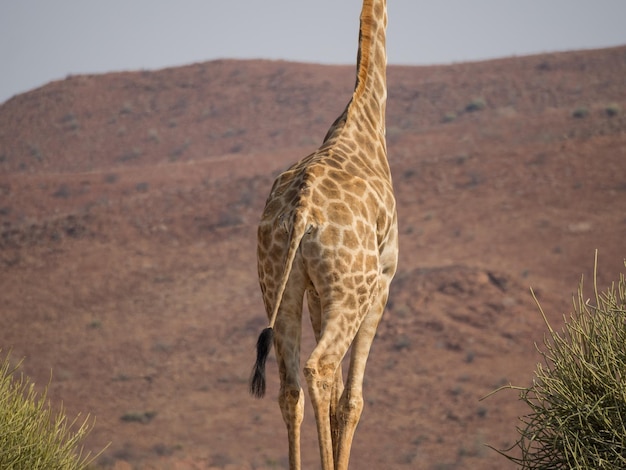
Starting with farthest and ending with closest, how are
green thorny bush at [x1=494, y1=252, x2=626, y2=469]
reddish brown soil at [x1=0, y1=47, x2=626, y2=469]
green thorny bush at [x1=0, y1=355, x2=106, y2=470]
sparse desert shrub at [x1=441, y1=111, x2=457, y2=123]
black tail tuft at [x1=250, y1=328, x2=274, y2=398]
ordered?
sparse desert shrub at [x1=441, y1=111, x2=457, y2=123] → reddish brown soil at [x1=0, y1=47, x2=626, y2=469] → green thorny bush at [x1=0, y1=355, x2=106, y2=470] → black tail tuft at [x1=250, y1=328, x2=274, y2=398] → green thorny bush at [x1=494, y1=252, x2=626, y2=469]

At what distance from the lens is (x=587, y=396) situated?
691cm

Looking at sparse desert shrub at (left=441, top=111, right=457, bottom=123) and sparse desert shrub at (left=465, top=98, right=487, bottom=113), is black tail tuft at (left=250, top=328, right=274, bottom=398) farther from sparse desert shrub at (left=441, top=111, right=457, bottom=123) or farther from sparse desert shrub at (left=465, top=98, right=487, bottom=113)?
sparse desert shrub at (left=465, top=98, right=487, bottom=113)

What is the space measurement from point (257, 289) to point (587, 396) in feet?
94.6

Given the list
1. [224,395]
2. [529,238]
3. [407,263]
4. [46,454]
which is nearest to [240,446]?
[224,395]

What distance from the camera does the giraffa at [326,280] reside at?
6543 millimetres

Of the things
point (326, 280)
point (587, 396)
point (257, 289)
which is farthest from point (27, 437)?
point (257, 289)

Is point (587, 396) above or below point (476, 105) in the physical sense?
above

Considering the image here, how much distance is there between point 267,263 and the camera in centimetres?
691

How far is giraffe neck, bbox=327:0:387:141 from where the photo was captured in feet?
26.4

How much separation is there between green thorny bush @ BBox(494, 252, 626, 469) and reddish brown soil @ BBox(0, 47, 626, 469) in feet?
51.4

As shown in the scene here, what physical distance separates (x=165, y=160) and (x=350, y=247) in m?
50.9

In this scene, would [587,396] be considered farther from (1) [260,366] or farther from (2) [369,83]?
(2) [369,83]

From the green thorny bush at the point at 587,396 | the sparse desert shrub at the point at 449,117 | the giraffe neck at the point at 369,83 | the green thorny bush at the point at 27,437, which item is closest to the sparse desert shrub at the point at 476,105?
the sparse desert shrub at the point at 449,117

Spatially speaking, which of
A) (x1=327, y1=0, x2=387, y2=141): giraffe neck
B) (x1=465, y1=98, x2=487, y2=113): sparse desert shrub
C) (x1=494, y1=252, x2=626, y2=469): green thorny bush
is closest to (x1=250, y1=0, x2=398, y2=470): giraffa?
(x1=327, y1=0, x2=387, y2=141): giraffe neck
